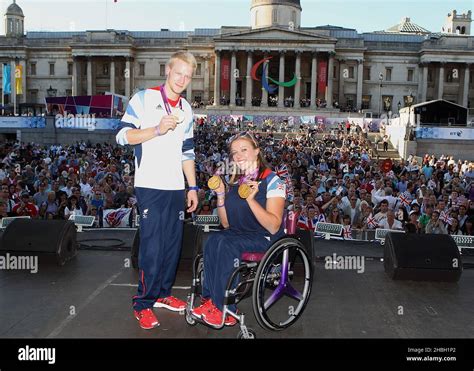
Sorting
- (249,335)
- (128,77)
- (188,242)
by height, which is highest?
(128,77)

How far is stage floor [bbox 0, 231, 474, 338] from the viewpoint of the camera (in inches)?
188

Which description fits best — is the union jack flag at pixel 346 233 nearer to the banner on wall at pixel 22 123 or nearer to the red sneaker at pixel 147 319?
the red sneaker at pixel 147 319

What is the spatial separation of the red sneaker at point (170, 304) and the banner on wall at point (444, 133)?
108 feet

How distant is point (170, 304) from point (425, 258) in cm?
315

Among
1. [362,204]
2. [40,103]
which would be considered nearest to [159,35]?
[40,103]

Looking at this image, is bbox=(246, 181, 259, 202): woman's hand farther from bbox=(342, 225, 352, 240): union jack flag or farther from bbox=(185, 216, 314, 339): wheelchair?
bbox=(342, 225, 352, 240): union jack flag

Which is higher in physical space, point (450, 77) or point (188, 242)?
point (450, 77)

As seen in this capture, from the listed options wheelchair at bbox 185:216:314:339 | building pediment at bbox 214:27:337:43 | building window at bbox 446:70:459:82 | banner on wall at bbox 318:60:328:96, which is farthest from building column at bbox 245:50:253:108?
wheelchair at bbox 185:216:314:339

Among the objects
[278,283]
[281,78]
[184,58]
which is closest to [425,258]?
[278,283]

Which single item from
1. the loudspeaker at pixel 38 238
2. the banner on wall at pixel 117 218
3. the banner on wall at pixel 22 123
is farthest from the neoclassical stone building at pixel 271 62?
the loudspeaker at pixel 38 238

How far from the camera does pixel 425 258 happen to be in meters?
6.56

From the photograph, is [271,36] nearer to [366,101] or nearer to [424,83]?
[366,101]

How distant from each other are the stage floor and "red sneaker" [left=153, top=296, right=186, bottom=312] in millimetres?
95
